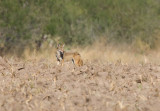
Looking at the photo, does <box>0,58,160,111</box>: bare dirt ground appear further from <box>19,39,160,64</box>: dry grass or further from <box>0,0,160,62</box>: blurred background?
<box>0,0,160,62</box>: blurred background

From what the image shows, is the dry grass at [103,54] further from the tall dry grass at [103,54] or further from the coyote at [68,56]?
the coyote at [68,56]

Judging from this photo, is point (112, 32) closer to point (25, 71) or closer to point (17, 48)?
point (17, 48)

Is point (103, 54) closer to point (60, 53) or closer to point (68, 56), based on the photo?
point (60, 53)

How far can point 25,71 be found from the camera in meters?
9.86

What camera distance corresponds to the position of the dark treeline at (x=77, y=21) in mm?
17006

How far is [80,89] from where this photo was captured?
7.55m

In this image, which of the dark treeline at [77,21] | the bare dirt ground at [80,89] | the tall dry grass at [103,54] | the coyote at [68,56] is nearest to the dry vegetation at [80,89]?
the bare dirt ground at [80,89]

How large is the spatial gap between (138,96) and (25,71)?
3.65 m

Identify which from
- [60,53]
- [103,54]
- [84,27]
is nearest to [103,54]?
[103,54]

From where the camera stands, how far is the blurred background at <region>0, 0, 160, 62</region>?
664 inches

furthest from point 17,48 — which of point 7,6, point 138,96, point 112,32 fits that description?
point 138,96

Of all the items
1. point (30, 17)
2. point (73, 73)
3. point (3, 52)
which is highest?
point (30, 17)

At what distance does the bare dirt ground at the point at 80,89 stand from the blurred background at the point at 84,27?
18.5ft

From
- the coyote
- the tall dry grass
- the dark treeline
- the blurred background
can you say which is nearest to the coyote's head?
the coyote
